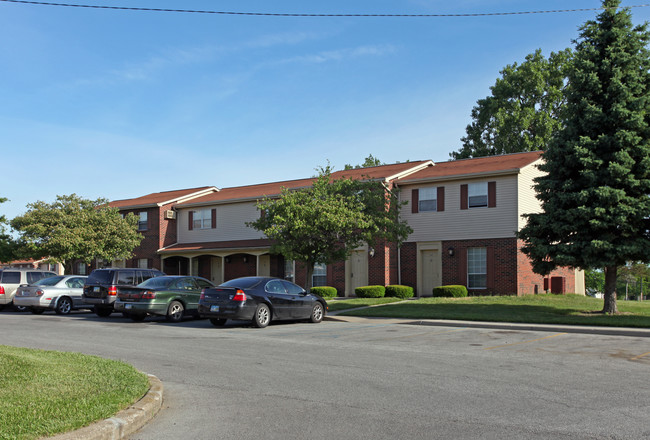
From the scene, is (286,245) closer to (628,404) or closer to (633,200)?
(633,200)

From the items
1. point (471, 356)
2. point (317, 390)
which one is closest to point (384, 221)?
point (471, 356)

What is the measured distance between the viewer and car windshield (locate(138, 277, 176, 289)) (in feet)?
62.6

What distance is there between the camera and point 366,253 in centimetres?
2997

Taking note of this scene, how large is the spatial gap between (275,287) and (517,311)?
8.99 metres

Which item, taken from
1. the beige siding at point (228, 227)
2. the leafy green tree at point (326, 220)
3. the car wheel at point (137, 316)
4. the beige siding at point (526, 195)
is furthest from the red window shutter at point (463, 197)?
the car wheel at point (137, 316)

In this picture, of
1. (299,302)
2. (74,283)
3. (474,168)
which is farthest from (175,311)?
(474,168)

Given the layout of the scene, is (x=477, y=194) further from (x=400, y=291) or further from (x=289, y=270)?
(x=289, y=270)

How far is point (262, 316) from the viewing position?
17.0 metres

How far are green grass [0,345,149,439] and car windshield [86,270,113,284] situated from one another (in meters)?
11.9

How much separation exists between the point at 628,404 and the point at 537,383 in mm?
1467

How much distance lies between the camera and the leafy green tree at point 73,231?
31578 millimetres

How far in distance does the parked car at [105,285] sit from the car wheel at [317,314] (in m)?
7.06

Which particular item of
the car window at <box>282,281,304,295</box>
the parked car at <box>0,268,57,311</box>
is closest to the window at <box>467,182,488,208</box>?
the car window at <box>282,281,304,295</box>

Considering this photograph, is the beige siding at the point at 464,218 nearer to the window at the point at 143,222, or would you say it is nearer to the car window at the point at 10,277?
the car window at the point at 10,277
